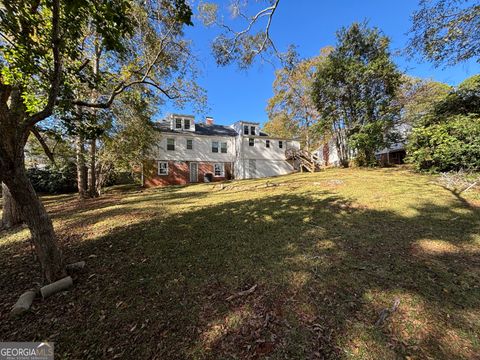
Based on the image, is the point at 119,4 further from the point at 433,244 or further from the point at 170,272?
the point at 433,244

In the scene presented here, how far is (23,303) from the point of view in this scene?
266 centimetres

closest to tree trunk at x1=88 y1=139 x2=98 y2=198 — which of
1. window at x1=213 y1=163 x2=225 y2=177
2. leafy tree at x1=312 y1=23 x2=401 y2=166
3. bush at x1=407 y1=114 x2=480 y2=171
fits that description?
window at x1=213 y1=163 x2=225 y2=177

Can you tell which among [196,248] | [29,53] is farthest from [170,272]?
[29,53]

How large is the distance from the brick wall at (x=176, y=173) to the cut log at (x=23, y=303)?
16.2m

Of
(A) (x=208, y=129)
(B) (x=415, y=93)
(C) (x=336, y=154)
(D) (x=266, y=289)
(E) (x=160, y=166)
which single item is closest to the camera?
(D) (x=266, y=289)

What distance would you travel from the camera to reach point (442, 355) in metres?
1.83

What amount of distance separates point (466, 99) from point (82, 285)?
17083 millimetres

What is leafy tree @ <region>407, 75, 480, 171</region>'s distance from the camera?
8930 mm

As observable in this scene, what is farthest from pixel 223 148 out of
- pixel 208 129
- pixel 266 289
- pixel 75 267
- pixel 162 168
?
pixel 266 289

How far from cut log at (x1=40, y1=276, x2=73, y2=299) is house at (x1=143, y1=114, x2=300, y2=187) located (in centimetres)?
1633

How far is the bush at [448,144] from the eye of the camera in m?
8.84

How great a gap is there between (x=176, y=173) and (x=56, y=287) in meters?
17.7

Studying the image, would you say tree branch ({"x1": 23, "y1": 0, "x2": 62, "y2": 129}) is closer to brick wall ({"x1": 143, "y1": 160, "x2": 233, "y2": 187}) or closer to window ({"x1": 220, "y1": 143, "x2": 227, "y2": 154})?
brick wall ({"x1": 143, "y1": 160, "x2": 233, "y2": 187})

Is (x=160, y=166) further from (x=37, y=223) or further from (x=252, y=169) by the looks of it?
(x=37, y=223)
